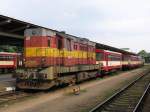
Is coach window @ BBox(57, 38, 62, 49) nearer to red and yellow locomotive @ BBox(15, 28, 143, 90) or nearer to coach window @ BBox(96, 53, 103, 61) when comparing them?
red and yellow locomotive @ BBox(15, 28, 143, 90)

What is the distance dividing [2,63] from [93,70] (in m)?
17.7

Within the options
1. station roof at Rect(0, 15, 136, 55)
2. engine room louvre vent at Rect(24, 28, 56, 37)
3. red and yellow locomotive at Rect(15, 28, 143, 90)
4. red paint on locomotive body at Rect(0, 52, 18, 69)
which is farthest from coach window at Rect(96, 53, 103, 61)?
red paint on locomotive body at Rect(0, 52, 18, 69)

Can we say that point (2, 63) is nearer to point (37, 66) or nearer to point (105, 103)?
point (37, 66)

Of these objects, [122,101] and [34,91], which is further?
[34,91]

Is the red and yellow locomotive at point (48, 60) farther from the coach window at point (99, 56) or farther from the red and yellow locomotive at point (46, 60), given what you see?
the coach window at point (99, 56)

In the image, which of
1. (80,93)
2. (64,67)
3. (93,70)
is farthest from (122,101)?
(93,70)

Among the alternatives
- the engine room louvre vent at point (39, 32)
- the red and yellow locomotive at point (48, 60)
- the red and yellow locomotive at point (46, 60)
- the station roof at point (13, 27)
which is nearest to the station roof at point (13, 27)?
the station roof at point (13, 27)

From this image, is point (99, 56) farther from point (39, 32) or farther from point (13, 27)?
point (39, 32)

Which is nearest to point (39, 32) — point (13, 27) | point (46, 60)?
point (46, 60)

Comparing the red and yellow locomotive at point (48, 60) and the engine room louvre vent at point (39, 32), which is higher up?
the engine room louvre vent at point (39, 32)

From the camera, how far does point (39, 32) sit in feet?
56.5

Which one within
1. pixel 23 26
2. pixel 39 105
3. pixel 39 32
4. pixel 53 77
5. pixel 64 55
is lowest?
pixel 39 105

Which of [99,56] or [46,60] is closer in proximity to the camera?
[46,60]

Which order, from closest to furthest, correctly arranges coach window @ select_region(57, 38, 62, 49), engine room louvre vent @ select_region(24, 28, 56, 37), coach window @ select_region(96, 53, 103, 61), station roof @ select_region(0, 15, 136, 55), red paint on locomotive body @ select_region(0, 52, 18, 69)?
1. engine room louvre vent @ select_region(24, 28, 56, 37)
2. coach window @ select_region(57, 38, 62, 49)
3. station roof @ select_region(0, 15, 136, 55)
4. coach window @ select_region(96, 53, 103, 61)
5. red paint on locomotive body @ select_region(0, 52, 18, 69)
